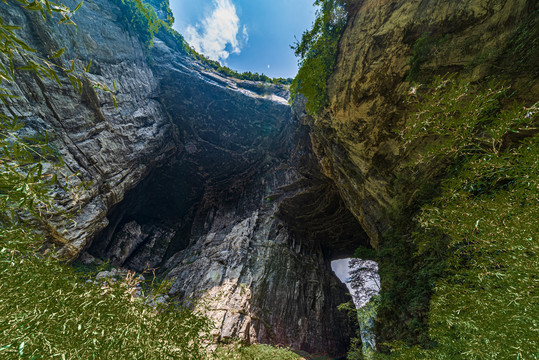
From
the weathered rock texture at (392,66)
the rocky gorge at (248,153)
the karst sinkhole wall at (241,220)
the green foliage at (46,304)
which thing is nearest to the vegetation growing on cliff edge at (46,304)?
the green foliage at (46,304)

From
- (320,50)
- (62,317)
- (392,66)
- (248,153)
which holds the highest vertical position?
(248,153)

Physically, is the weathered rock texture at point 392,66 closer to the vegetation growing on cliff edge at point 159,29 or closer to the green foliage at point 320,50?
the green foliage at point 320,50

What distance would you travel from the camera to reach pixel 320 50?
6.75 m

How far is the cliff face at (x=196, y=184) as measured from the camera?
9430mm

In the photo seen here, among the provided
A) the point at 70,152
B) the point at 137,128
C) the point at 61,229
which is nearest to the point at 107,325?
the point at 61,229

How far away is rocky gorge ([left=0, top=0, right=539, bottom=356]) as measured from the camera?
15.2ft

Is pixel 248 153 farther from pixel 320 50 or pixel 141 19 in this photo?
pixel 320 50

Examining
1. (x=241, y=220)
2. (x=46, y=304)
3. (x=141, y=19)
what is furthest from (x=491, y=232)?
(x=141, y=19)

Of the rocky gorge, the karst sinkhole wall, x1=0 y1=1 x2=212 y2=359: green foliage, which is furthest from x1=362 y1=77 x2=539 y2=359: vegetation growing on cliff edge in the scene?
the karst sinkhole wall

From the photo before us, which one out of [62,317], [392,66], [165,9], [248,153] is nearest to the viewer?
[62,317]

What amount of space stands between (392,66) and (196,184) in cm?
1735

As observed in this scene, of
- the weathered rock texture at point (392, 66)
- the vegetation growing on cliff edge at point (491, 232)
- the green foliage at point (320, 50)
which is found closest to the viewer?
the vegetation growing on cliff edge at point (491, 232)

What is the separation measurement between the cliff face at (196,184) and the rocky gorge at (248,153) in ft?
0.27

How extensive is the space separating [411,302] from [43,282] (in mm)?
6682
